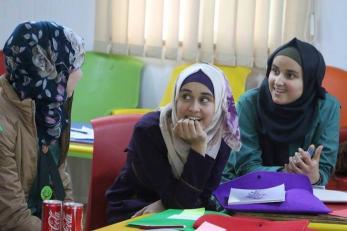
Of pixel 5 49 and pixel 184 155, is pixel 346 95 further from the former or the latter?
pixel 5 49

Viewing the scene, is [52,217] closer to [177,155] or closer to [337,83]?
[177,155]

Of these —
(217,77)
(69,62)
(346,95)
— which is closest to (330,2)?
(346,95)

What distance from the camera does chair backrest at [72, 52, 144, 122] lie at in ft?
13.8

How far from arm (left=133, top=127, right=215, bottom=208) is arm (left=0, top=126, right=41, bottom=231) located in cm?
38

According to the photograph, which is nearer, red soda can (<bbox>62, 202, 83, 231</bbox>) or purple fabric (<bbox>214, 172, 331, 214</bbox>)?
red soda can (<bbox>62, 202, 83, 231</bbox>)

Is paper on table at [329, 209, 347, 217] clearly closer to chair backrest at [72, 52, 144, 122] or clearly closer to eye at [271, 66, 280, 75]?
eye at [271, 66, 280, 75]

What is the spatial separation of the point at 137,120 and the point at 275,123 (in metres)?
0.75

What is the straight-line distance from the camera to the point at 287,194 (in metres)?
1.85

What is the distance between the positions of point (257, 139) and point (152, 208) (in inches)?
33.6

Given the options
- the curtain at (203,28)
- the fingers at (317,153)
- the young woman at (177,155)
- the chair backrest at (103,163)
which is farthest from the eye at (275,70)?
the curtain at (203,28)

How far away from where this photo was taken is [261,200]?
179cm

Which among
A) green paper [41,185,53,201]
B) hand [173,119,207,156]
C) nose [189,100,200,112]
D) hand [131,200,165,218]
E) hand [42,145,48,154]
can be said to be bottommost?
hand [131,200,165,218]

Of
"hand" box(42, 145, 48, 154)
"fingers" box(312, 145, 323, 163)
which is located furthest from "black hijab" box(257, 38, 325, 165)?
"hand" box(42, 145, 48, 154)

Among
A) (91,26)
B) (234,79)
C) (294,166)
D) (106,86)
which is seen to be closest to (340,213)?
(294,166)
